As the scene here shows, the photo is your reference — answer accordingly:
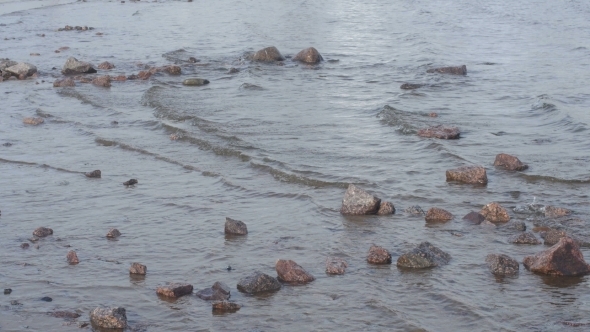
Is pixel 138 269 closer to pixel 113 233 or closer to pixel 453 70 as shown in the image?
pixel 113 233

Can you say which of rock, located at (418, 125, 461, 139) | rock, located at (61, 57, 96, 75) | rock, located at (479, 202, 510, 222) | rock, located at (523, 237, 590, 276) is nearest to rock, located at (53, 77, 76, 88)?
rock, located at (61, 57, 96, 75)

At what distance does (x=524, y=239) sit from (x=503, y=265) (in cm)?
94

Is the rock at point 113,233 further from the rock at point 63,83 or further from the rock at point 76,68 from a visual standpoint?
the rock at point 76,68

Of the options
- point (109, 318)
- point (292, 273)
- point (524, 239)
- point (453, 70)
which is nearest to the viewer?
point (109, 318)

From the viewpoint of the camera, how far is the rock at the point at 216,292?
765 cm

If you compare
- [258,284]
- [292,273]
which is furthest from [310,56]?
[258,284]

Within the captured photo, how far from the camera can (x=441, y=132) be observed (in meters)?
14.3

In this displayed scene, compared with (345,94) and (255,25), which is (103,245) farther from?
(255,25)

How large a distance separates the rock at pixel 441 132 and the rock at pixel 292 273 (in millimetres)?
6673

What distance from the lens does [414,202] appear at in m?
10.8

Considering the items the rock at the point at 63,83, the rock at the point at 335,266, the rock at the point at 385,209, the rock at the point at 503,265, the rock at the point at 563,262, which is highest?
the rock at the point at 563,262

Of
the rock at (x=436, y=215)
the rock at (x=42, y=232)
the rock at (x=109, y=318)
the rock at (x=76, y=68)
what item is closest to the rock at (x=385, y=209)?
the rock at (x=436, y=215)

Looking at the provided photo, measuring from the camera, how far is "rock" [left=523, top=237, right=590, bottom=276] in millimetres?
8070

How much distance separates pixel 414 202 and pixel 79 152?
599 cm
